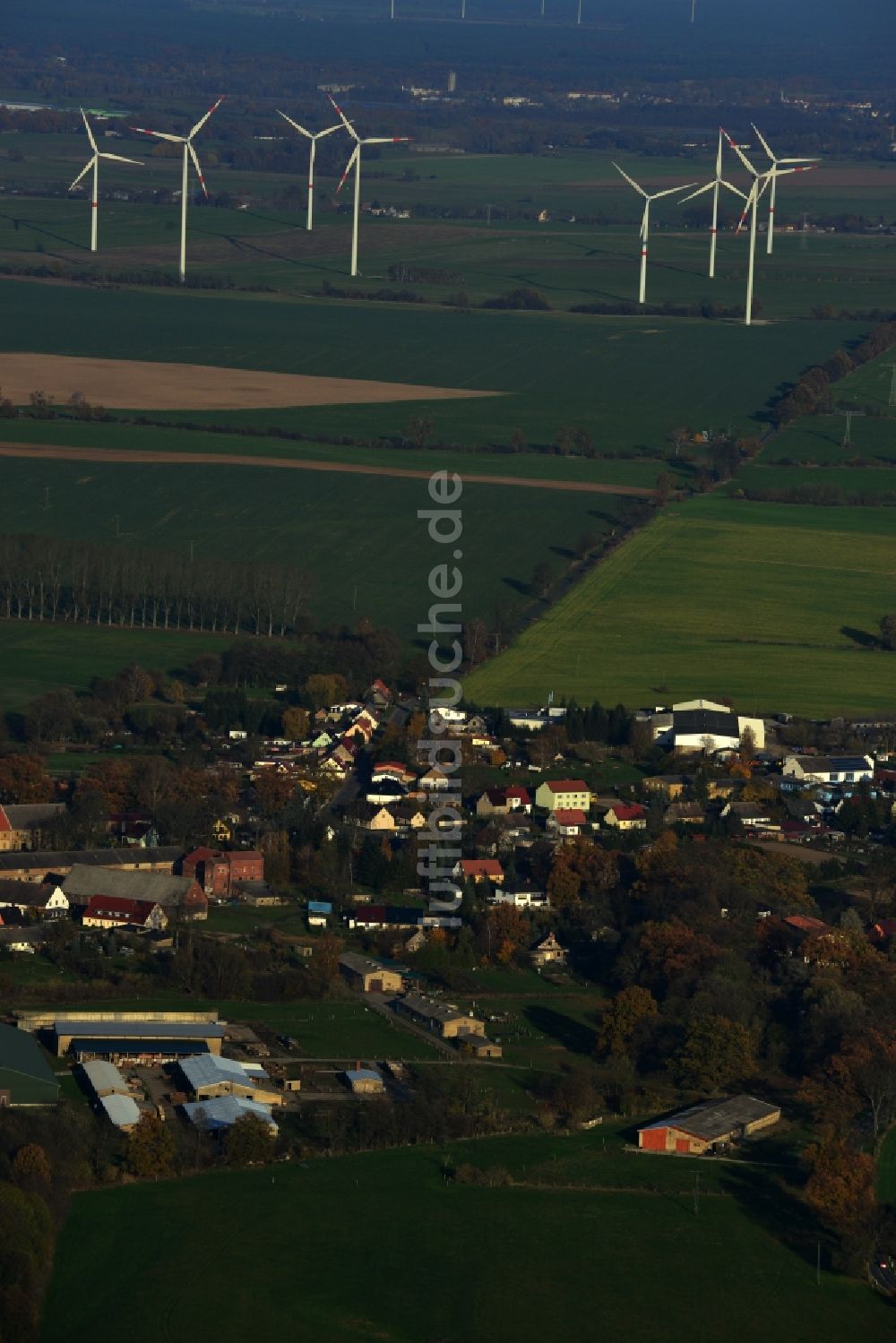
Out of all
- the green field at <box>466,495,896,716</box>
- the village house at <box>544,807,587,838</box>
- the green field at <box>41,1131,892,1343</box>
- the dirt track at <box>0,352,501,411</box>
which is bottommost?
the green field at <box>41,1131,892,1343</box>

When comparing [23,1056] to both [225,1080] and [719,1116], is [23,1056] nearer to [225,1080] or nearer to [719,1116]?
[225,1080]

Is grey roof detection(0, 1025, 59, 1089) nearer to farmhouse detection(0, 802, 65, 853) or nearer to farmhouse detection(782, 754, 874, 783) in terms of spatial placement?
farmhouse detection(0, 802, 65, 853)

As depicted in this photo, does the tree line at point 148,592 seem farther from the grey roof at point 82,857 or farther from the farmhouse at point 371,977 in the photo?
the farmhouse at point 371,977

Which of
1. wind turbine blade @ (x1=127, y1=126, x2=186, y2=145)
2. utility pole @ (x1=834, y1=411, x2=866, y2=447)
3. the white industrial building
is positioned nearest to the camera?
the white industrial building

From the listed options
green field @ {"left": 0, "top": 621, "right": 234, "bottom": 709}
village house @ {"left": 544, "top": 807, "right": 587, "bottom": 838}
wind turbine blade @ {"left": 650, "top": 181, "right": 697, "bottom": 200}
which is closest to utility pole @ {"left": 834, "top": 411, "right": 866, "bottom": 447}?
wind turbine blade @ {"left": 650, "top": 181, "right": 697, "bottom": 200}

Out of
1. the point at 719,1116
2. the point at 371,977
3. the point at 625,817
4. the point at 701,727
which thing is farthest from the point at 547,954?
the point at 701,727

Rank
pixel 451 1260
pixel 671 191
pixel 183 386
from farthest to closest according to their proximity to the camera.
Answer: pixel 671 191
pixel 183 386
pixel 451 1260

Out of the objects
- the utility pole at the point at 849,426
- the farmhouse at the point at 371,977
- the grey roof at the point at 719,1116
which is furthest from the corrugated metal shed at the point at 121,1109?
the utility pole at the point at 849,426

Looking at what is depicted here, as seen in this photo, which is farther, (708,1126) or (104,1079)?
(104,1079)

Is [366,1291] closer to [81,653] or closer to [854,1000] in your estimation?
[854,1000]
